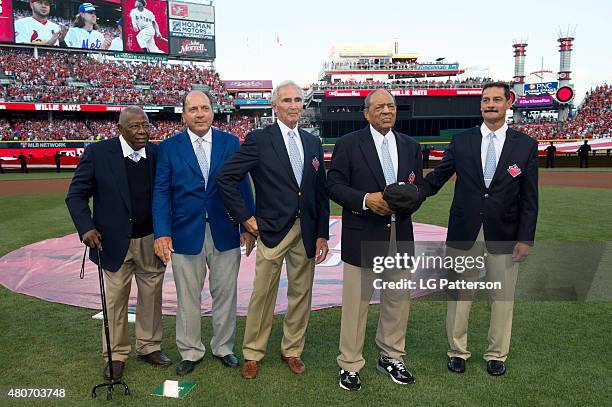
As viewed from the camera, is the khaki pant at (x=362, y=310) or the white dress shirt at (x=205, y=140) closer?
the khaki pant at (x=362, y=310)

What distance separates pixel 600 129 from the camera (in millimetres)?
43375

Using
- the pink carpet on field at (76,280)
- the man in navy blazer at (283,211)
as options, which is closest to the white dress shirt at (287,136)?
the man in navy blazer at (283,211)

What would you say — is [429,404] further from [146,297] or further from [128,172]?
[128,172]

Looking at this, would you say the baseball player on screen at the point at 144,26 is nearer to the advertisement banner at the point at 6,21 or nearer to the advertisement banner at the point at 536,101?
the advertisement banner at the point at 6,21

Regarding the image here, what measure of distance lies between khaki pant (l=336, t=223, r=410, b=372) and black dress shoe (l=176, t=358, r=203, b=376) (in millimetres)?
1213

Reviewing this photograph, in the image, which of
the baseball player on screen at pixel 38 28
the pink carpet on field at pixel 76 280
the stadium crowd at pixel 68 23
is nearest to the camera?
the pink carpet on field at pixel 76 280

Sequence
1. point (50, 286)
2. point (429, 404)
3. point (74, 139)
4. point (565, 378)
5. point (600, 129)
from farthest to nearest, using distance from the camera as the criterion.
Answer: point (600, 129) < point (74, 139) < point (50, 286) < point (565, 378) < point (429, 404)

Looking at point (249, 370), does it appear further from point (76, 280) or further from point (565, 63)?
point (565, 63)

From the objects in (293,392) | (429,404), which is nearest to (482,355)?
(429,404)

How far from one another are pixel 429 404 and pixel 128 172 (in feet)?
9.46

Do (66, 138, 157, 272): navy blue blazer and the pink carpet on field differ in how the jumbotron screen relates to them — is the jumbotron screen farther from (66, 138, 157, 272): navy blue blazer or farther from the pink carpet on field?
(66, 138, 157, 272): navy blue blazer

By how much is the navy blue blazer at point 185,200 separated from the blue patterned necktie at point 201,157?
0.16ft

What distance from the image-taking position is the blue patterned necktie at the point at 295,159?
150 inches

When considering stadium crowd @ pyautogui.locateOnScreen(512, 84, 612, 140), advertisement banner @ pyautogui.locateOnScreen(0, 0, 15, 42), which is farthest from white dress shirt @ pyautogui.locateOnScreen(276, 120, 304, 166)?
advertisement banner @ pyautogui.locateOnScreen(0, 0, 15, 42)
